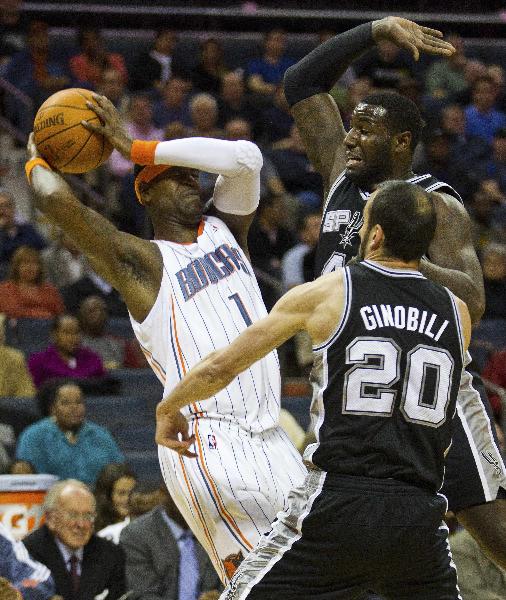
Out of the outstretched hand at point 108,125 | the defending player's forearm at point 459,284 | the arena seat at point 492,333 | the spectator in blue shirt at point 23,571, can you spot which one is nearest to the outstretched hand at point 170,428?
the defending player's forearm at point 459,284

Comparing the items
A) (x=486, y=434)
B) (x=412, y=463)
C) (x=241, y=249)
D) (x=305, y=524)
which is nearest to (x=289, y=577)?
(x=305, y=524)

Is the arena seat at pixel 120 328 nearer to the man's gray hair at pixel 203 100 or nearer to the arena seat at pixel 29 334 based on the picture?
the arena seat at pixel 29 334

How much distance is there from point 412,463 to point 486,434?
1.12 m

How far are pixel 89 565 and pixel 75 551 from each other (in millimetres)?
116

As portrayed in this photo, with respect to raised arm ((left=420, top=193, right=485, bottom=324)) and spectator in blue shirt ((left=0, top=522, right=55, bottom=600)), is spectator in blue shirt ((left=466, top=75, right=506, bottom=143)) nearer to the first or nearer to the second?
spectator in blue shirt ((left=0, top=522, right=55, bottom=600))

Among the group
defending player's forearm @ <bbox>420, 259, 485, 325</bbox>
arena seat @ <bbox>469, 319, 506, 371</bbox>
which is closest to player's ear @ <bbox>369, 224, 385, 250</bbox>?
defending player's forearm @ <bbox>420, 259, 485, 325</bbox>

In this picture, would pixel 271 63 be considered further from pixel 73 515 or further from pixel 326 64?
pixel 326 64

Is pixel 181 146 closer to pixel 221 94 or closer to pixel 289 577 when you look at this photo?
pixel 289 577

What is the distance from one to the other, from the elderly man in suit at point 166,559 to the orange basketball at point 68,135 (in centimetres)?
297

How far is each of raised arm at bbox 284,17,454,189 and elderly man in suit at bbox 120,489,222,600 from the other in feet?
9.35

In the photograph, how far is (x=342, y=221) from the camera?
5.45 meters

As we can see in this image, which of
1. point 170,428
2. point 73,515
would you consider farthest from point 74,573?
point 170,428

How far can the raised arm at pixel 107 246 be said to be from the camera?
518cm

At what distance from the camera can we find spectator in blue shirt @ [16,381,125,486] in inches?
365
